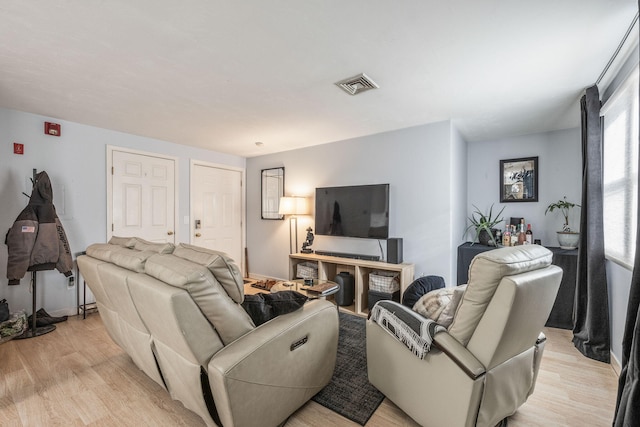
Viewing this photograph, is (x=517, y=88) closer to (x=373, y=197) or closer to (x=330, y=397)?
(x=373, y=197)

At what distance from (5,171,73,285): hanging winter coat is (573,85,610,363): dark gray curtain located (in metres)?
5.04

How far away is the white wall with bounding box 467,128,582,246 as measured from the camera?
361 centimetres

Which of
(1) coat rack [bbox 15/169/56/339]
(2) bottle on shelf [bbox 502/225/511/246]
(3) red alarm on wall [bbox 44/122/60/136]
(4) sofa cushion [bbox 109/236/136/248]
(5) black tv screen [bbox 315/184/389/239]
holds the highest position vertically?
(3) red alarm on wall [bbox 44/122/60/136]

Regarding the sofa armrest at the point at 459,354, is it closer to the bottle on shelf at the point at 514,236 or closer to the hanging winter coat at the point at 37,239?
Result: the bottle on shelf at the point at 514,236

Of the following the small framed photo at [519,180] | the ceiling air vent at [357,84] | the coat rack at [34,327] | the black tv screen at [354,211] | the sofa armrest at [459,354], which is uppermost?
the ceiling air vent at [357,84]

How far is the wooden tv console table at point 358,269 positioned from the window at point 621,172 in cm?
173

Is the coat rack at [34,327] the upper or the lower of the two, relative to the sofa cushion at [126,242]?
lower

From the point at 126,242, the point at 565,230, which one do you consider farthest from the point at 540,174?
the point at 126,242

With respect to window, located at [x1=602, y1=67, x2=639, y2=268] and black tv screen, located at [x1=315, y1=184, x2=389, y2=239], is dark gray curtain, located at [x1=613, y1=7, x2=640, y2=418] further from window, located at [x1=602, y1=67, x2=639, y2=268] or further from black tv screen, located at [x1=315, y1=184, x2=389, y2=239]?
black tv screen, located at [x1=315, y1=184, x2=389, y2=239]

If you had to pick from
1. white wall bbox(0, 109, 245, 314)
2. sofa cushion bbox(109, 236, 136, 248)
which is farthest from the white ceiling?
sofa cushion bbox(109, 236, 136, 248)

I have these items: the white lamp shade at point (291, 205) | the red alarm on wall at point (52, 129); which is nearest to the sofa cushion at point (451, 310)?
the white lamp shade at point (291, 205)

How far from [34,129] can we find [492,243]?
5.62 meters

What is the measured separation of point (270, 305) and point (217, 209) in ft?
11.9

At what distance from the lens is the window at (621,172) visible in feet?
6.36
